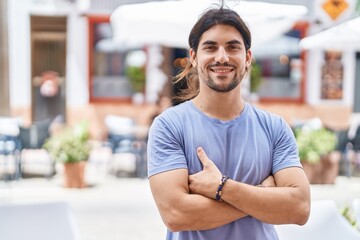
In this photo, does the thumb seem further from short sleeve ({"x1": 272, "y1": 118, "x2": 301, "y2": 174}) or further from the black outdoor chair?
the black outdoor chair

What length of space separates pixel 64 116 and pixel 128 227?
730cm

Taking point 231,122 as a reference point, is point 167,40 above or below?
above

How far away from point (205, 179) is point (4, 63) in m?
11.8

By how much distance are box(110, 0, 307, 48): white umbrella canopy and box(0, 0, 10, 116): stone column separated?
4.29m

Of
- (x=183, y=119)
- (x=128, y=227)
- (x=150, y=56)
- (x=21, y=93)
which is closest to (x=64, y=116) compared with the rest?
(x=21, y=93)

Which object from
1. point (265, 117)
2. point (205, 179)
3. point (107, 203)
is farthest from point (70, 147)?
point (205, 179)

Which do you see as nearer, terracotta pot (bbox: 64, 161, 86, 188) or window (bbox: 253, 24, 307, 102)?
terracotta pot (bbox: 64, 161, 86, 188)

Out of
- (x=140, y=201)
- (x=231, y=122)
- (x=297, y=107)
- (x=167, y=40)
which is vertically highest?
(x=167, y=40)

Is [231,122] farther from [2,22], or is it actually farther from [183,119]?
[2,22]

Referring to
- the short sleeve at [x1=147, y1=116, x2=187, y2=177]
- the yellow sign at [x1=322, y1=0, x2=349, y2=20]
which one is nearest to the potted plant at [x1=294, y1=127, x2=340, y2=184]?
the yellow sign at [x1=322, y1=0, x2=349, y2=20]

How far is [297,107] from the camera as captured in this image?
13922 mm

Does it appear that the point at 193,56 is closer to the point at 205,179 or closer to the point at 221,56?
the point at 221,56

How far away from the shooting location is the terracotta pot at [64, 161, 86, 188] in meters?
8.94

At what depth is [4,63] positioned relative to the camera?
13117mm
